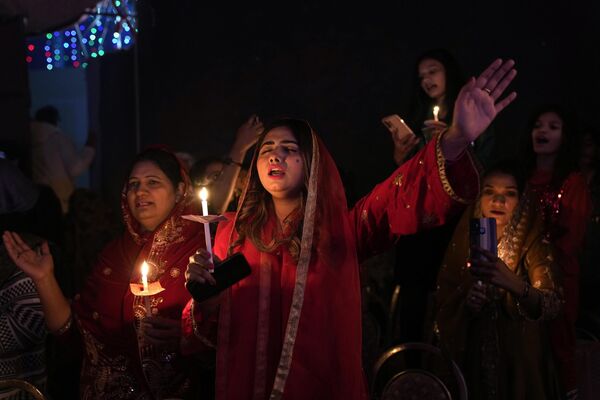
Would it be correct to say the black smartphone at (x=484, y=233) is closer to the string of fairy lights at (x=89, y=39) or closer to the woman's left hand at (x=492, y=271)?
the woman's left hand at (x=492, y=271)

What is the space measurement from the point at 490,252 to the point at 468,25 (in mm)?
3228

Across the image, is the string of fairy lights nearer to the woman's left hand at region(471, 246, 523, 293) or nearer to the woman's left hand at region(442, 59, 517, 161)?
the woman's left hand at region(471, 246, 523, 293)

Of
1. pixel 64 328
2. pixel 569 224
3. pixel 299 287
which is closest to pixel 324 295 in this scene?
pixel 299 287

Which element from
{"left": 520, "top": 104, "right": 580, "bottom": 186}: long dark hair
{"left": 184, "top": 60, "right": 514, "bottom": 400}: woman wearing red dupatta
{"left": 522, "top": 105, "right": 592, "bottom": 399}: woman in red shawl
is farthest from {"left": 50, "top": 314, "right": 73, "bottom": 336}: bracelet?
{"left": 520, "top": 104, "right": 580, "bottom": 186}: long dark hair

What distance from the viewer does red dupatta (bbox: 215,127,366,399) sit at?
276 centimetres

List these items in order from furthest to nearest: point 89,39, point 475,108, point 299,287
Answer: point 89,39
point 299,287
point 475,108

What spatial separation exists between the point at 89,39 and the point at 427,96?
3.42m

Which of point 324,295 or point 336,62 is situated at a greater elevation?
point 336,62

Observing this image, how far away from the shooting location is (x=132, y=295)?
358 centimetres

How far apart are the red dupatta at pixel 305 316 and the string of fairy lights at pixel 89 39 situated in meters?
3.75

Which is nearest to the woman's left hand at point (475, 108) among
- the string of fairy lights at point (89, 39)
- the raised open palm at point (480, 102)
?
the raised open palm at point (480, 102)

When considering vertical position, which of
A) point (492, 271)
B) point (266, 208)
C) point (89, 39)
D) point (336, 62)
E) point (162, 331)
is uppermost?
point (89, 39)

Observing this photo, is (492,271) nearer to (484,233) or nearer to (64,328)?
(484,233)

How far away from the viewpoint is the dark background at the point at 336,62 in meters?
6.02
